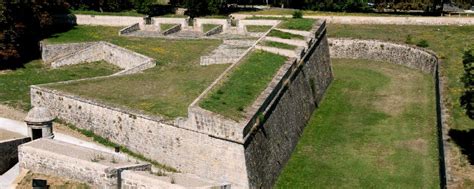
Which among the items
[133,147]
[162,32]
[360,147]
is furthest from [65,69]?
[360,147]

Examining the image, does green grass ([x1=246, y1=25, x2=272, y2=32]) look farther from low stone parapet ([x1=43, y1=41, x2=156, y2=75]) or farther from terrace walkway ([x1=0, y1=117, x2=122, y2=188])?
terrace walkway ([x1=0, y1=117, x2=122, y2=188])

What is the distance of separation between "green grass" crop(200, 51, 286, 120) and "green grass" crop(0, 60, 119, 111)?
10.7 meters

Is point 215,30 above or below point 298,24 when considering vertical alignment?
below

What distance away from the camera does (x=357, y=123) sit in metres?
34.0

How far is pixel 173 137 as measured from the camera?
25406 millimetres

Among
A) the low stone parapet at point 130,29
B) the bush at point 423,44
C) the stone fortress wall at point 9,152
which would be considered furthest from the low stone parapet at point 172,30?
the stone fortress wall at point 9,152

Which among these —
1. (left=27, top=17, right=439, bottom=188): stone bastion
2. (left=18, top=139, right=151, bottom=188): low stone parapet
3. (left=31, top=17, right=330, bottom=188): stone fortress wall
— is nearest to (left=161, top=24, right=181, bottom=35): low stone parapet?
(left=27, top=17, right=439, bottom=188): stone bastion

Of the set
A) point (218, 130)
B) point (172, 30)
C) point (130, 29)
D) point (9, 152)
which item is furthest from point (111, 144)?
point (130, 29)

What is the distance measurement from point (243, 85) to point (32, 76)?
17205 mm

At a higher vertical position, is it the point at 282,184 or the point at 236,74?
the point at 236,74

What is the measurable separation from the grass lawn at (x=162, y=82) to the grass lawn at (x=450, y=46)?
36.9 ft

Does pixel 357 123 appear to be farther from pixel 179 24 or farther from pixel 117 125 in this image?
pixel 179 24

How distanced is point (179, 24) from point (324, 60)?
51.1ft

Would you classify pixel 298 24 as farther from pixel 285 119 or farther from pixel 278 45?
pixel 285 119
